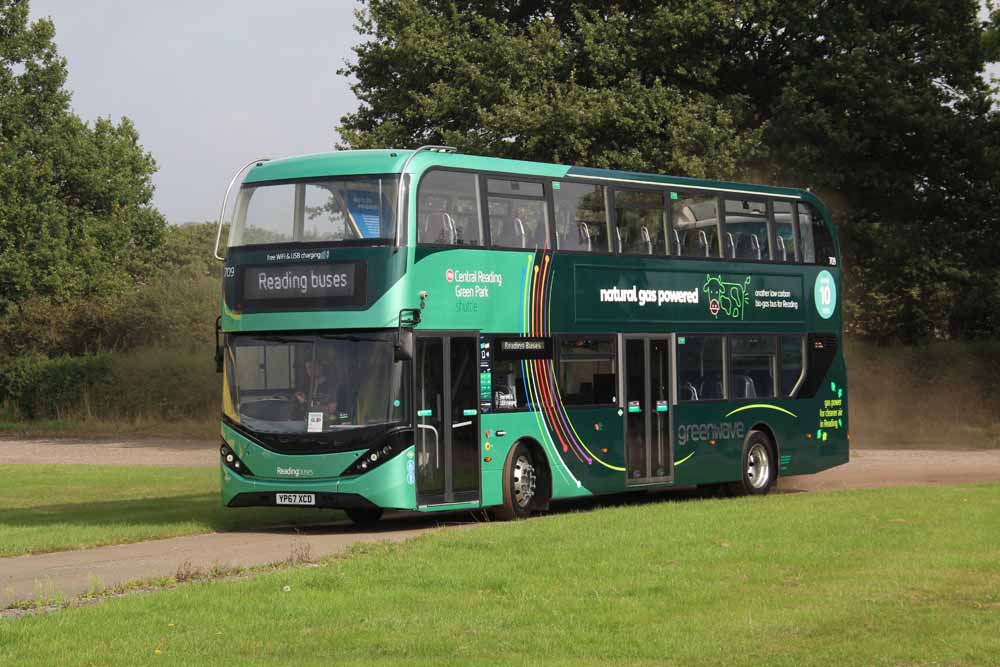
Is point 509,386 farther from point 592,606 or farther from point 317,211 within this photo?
point 592,606

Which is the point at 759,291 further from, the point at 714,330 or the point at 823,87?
the point at 823,87

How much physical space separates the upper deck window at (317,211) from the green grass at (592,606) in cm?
409

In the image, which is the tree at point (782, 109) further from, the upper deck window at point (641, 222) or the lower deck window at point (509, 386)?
the lower deck window at point (509, 386)

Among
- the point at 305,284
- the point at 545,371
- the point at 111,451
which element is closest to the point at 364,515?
the point at 545,371

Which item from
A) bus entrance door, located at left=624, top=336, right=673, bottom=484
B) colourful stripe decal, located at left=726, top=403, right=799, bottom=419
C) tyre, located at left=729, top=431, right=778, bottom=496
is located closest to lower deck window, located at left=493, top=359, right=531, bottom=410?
bus entrance door, located at left=624, top=336, right=673, bottom=484

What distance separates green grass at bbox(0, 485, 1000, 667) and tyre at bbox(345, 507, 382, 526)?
3.98 m

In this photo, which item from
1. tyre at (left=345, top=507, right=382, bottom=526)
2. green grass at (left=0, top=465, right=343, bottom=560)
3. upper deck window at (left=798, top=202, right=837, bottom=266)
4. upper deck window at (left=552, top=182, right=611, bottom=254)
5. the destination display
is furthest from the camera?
upper deck window at (left=798, top=202, right=837, bottom=266)

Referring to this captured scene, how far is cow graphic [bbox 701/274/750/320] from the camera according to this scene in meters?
22.8

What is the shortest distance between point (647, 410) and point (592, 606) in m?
10.4

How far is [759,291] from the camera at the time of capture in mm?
23719

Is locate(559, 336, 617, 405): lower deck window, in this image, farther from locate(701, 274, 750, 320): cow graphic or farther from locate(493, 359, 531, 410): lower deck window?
locate(701, 274, 750, 320): cow graphic

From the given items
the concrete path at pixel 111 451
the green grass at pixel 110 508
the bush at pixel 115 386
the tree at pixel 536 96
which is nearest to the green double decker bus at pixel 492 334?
the green grass at pixel 110 508

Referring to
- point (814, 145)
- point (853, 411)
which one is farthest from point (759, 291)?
point (853, 411)

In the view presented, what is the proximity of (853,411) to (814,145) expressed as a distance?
22.1 ft
